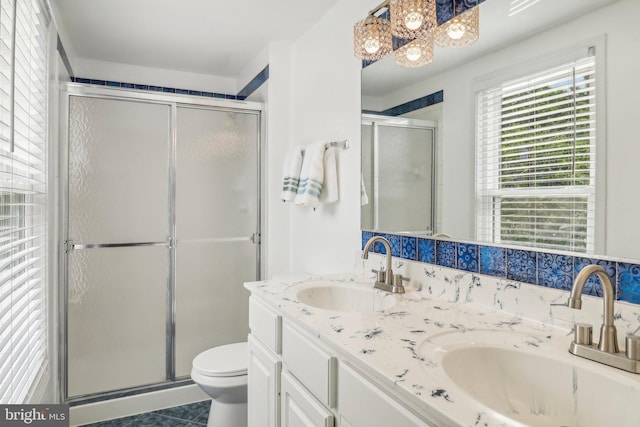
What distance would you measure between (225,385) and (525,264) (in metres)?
1.50

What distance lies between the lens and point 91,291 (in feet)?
8.01

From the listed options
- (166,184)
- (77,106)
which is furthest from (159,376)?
(77,106)

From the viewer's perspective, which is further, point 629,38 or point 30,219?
point 30,219

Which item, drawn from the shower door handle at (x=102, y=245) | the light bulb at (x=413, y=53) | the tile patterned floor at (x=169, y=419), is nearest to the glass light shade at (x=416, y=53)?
the light bulb at (x=413, y=53)

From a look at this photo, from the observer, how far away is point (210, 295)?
2758 millimetres

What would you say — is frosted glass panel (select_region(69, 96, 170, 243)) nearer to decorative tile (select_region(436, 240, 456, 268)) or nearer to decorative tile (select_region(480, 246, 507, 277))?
decorative tile (select_region(436, 240, 456, 268))

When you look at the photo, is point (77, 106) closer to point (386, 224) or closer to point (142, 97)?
point (142, 97)

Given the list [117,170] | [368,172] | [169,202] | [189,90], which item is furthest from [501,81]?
[189,90]

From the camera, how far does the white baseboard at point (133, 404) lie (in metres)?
2.33

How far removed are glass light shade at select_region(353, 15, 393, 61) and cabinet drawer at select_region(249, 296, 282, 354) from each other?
1.19 meters

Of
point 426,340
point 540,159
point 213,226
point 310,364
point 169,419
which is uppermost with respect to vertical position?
point 540,159

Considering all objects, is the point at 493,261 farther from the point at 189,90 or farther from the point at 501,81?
the point at 189,90

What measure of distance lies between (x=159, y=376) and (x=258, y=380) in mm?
1326

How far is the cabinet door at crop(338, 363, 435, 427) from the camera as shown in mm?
804
